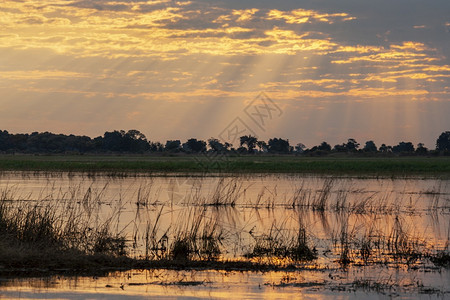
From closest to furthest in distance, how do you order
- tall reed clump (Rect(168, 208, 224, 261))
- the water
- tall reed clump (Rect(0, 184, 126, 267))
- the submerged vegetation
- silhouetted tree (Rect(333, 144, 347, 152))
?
the water
tall reed clump (Rect(0, 184, 126, 267))
the submerged vegetation
tall reed clump (Rect(168, 208, 224, 261))
silhouetted tree (Rect(333, 144, 347, 152))

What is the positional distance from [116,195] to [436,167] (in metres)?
45.7

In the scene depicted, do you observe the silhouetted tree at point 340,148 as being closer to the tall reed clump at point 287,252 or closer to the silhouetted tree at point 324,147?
the silhouetted tree at point 324,147

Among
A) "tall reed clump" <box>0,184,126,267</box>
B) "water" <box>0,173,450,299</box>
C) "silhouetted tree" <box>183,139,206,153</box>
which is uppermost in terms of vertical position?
"silhouetted tree" <box>183,139,206,153</box>

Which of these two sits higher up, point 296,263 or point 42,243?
point 42,243

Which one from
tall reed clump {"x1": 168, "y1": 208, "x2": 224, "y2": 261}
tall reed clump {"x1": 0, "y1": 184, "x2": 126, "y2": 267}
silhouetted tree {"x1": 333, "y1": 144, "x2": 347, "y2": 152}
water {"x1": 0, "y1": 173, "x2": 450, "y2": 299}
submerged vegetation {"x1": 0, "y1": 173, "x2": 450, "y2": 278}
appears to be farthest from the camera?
silhouetted tree {"x1": 333, "y1": 144, "x2": 347, "y2": 152}

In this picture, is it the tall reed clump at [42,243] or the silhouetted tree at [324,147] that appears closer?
Result: the tall reed clump at [42,243]

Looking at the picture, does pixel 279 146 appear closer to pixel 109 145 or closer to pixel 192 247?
pixel 109 145

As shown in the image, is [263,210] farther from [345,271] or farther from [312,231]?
[345,271]

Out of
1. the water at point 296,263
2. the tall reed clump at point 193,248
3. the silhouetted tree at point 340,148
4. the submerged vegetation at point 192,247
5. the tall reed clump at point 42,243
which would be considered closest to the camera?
the water at point 296,263

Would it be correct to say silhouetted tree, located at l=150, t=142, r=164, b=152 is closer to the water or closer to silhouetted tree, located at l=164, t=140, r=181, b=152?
silhouetted tree, located at l=164, t=140, r=181, b=152

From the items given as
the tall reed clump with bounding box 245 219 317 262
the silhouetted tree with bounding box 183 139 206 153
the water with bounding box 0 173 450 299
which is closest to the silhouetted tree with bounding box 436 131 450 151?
the silhouetted tree with bounding box 183 139 206 153

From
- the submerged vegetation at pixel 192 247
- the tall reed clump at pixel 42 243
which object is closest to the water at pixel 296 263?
the submerged vegetation at pixel 192 247

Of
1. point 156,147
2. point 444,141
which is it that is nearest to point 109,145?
point 156,147

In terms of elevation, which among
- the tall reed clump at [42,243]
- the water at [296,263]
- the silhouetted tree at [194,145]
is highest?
A: the silhouetted tree at [194,145]
